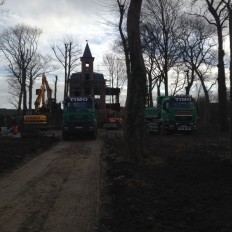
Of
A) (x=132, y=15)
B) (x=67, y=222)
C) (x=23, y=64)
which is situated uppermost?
(x=23, y=64)

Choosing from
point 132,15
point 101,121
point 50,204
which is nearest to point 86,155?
point 132,15

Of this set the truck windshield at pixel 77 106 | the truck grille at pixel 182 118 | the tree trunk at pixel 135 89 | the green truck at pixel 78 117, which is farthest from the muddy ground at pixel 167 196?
the truck grille at pixel 182 118

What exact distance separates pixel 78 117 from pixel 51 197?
71.6 ft

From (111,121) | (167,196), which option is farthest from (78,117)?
(111,121)

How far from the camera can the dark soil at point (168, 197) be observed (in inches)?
297

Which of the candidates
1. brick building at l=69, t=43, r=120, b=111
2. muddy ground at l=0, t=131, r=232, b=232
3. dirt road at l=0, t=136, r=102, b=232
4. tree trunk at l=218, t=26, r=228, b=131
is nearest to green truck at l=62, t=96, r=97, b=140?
tree trunk at l=218, t=26, r=228, b=131

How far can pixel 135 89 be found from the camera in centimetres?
1675

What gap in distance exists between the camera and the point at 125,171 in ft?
44.4

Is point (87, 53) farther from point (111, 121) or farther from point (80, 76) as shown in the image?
point (111, 121)

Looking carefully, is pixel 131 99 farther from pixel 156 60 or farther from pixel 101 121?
pixel 101 121

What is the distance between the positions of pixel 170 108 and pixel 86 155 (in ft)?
51.6

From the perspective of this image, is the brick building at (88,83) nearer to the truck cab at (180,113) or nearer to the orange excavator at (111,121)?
the orange excavator at (111,121)

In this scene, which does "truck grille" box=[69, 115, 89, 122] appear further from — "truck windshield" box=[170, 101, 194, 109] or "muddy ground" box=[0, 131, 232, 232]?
"muddy ground" box=[0, 131, 232, 232]

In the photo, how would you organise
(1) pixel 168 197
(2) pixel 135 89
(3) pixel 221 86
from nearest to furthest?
(1) pixel 168 197
(2) pixel 135 89
(3) pixel 221 86
